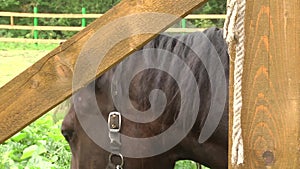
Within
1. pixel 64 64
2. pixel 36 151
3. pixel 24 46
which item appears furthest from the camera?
pixel 24 46

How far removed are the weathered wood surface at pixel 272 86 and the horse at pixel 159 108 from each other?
125cm

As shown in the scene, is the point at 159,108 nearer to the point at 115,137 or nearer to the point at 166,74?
the point at 166,74

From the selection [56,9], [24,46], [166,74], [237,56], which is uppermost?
[237,56]

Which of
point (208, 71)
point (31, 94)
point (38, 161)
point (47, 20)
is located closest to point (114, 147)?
point (208, 71)

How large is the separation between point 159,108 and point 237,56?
143 cm

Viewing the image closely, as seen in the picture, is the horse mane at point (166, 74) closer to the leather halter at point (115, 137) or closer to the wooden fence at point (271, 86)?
the leather halter at point (115, 137)

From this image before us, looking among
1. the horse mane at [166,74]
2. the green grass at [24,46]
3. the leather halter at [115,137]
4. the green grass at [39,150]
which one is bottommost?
the green grass at [24,46]

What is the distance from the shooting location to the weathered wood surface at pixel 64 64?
5.49ft

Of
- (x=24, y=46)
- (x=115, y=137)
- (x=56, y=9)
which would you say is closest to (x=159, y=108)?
(x=115, y=137)

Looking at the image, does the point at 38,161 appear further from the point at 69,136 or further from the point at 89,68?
the point at 89,68

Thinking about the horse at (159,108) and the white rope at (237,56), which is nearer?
the white rope at (237,56)

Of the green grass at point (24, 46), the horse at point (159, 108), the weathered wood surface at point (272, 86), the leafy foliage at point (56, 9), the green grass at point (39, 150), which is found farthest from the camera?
the leafy foliage at point (56, 9)

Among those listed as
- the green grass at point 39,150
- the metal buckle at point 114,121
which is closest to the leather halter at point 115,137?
the metal buckle at point 114,121

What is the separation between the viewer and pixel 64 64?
5.90 feet
